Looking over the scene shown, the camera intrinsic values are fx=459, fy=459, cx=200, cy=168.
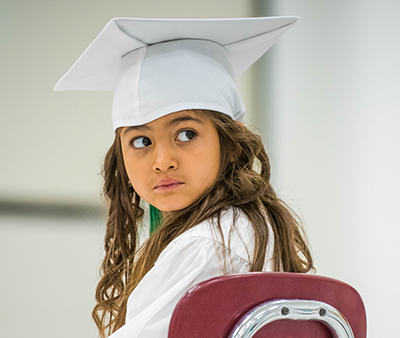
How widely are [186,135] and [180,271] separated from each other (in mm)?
278

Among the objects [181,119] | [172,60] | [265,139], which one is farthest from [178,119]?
[265,139]

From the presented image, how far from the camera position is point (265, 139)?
1.81m

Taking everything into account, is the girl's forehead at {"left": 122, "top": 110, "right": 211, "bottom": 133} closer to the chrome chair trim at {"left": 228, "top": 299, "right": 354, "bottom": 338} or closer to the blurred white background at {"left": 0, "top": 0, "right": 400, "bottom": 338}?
the chrome chair trim at {"left": 228, "top": 299, "right": 354, "bottom": 338}

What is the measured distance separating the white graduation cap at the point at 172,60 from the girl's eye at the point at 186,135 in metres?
0.05

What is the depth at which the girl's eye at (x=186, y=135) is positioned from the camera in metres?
0.85

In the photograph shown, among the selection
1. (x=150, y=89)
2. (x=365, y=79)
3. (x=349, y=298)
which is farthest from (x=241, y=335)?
(x=365, y=79)

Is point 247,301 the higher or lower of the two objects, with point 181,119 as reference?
lower

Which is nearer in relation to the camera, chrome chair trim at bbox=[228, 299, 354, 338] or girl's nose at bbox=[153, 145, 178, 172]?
chrome chair trim at bbox=[228, 299, 354, 338]

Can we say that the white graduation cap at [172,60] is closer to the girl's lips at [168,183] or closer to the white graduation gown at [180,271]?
the girl's lips at [168,183]

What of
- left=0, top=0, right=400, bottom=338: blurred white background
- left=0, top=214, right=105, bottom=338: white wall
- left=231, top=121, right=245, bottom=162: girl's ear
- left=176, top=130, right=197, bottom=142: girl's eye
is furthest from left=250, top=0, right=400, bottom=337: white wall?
left=176, top=130, right=197, bottom=142: girl's eye

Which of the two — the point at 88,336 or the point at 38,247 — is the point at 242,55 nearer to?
the point at 38,247

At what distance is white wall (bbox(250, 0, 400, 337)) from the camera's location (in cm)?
176

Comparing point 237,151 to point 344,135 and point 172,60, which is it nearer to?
point 172,60

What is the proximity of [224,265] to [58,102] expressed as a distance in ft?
3.87
